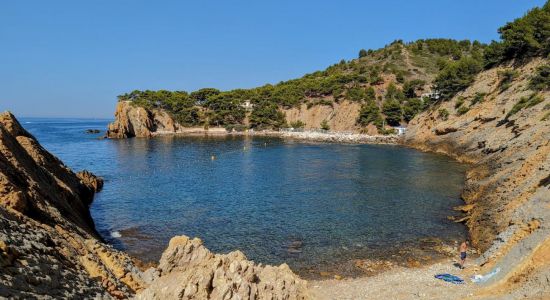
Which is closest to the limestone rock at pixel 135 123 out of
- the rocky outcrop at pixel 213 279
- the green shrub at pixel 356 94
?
the green shrub at pixel 356 94

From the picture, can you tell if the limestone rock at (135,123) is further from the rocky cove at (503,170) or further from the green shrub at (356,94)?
the rocky cove at (503,170)

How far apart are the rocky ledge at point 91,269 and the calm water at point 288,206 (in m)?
9.65

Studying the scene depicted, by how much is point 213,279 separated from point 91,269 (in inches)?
212

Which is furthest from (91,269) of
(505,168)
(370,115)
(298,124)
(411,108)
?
(298,124)

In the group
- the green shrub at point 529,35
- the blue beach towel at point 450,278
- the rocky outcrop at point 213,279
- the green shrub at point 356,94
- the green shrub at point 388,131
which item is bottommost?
the blue beach towel at point 450,278

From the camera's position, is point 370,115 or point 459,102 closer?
point 459,102

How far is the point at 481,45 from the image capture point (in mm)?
158500

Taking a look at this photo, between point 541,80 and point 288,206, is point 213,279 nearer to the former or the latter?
point 288,206

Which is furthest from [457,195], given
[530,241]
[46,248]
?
[46,248]

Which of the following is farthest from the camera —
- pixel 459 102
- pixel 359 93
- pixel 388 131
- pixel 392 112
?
pixel 359 93

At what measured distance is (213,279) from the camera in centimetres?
1052

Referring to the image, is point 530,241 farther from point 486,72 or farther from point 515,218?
point 486,72

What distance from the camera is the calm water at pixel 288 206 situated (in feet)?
86.2

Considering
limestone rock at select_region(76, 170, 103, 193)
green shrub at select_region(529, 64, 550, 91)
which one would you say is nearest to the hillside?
green shrub at select_region(529, 64, 550, 91)
